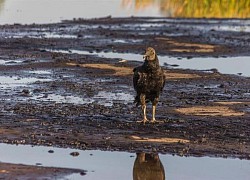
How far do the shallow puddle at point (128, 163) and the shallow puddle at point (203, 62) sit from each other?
9859 mm

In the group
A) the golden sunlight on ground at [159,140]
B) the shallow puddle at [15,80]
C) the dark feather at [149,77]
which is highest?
the dark feather at [149,77]

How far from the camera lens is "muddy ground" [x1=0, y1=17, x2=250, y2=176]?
12.1m

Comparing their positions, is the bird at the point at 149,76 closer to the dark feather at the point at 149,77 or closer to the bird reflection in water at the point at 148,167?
the dark feather at the point at 149,77

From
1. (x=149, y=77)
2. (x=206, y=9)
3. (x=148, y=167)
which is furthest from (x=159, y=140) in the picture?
(x=206, y=9)

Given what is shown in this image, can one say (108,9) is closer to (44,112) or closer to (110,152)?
(44,112)

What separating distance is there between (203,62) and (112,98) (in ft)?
24.3

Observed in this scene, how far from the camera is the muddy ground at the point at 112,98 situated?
12094 mm

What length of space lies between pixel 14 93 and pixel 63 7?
2701cm

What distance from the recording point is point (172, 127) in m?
13.1

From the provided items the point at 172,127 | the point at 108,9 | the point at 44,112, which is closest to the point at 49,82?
the point at 44,112

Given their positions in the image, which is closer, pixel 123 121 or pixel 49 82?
pixel 123 121

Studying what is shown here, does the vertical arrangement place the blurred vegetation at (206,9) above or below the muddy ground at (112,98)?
above

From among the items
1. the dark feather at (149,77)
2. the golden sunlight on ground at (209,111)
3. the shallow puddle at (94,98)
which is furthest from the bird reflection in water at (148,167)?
the shallow puddle at (94,98)

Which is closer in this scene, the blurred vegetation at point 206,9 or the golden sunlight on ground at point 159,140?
the golden sunlight on ground at point 159,140
